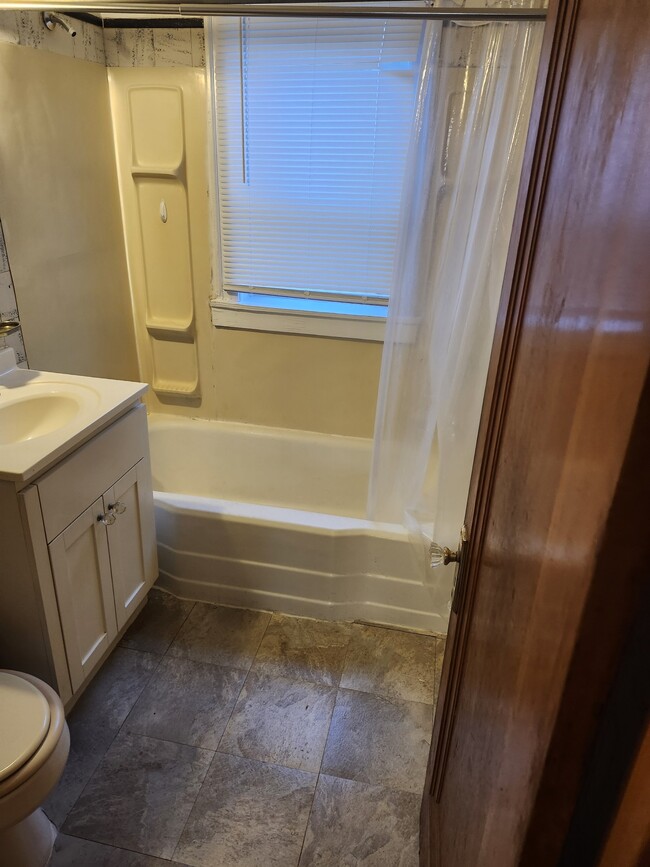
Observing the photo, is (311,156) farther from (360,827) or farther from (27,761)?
(360,827)

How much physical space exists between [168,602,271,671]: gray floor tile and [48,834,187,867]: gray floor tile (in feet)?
1.92

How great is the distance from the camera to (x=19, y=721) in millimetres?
1207

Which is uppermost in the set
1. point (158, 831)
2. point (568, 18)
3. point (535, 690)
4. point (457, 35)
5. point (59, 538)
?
point (457, 35)

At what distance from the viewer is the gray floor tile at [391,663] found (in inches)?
72.2

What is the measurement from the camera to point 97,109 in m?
2.21

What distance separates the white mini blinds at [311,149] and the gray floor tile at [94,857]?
1.97 m

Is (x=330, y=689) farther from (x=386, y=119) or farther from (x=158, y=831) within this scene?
(x=386, y=119)

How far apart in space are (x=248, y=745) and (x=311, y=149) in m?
2.07

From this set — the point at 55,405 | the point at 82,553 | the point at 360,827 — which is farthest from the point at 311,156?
the point at 360,827

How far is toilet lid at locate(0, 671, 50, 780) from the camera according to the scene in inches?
44.6

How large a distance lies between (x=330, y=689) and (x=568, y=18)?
5.79 feet

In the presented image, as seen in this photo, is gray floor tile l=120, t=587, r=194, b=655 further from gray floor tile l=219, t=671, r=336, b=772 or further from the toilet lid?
the toilet lid

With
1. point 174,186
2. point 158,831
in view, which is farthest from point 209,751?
point 174,186

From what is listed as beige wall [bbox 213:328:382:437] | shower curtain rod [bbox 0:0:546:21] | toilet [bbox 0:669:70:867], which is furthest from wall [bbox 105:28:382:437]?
toilet [bbox 0:669:70:867]
